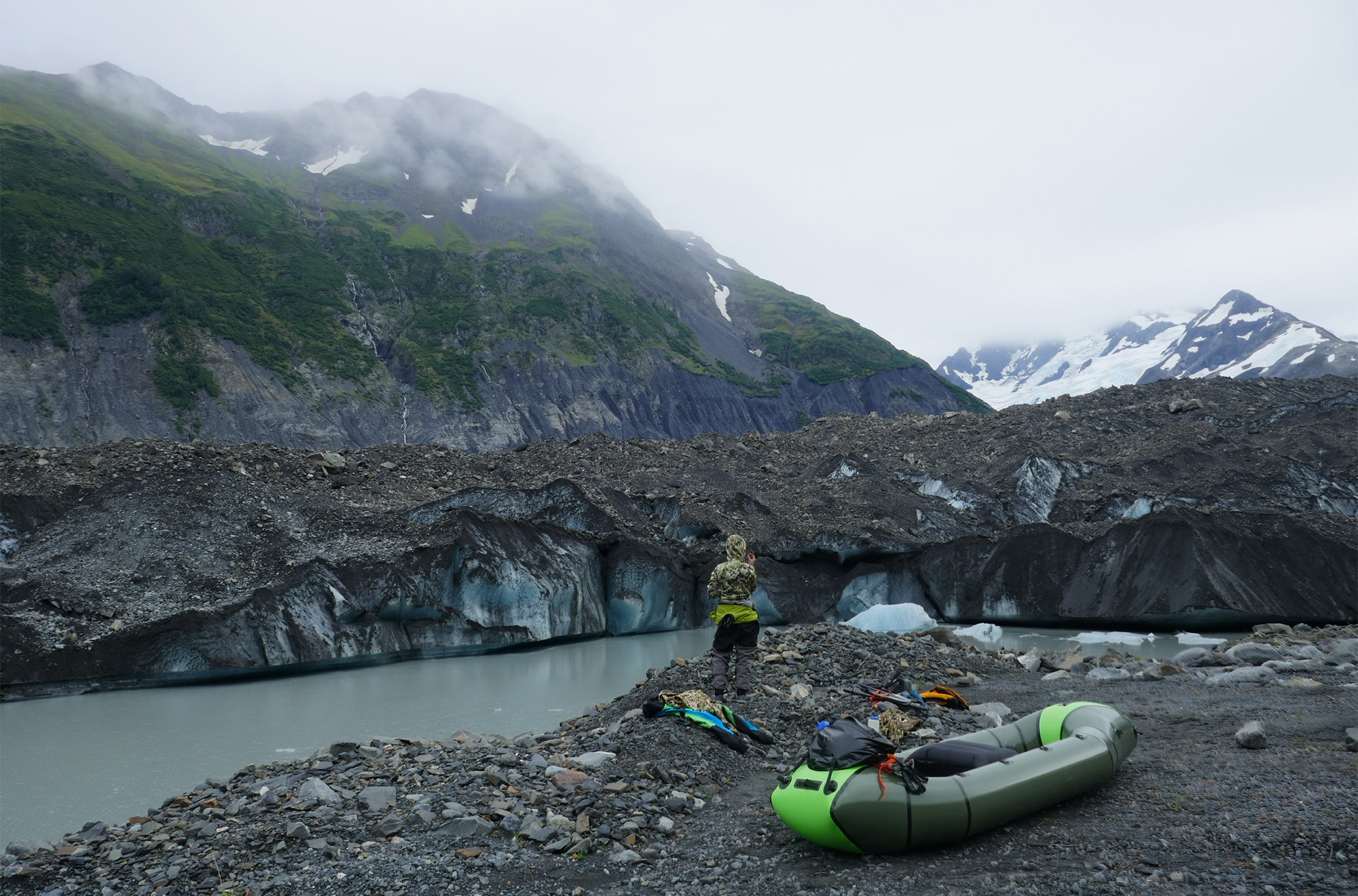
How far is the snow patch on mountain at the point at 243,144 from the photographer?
105 m

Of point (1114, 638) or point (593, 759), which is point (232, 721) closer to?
point (593, 759)

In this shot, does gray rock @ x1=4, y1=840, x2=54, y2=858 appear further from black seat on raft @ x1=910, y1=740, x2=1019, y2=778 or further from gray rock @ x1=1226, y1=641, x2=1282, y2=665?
gray rock @ x1=1226, y1=641, x2=1282, y2=665

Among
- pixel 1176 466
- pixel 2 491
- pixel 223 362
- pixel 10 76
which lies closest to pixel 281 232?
pixel 223 362

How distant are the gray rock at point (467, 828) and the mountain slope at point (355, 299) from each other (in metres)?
45.3

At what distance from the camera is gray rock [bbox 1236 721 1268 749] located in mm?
5227

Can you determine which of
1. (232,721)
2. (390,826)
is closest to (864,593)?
(232,721)

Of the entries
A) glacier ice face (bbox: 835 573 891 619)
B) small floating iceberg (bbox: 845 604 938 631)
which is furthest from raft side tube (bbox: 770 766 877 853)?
glacier ice face (bbox: 835 573 891 619)

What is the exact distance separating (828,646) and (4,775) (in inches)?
358

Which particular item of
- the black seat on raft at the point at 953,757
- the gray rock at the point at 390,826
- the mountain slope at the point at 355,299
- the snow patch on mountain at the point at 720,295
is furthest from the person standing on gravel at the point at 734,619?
the snow patch on mountain at the point at 720,295

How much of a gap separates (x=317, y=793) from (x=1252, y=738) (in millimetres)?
6285

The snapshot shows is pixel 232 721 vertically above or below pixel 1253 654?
below

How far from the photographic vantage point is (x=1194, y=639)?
15.1 meters

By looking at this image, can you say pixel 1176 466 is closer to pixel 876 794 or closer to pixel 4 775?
pixel 876 794

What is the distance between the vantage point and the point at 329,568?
14539 millimetres
